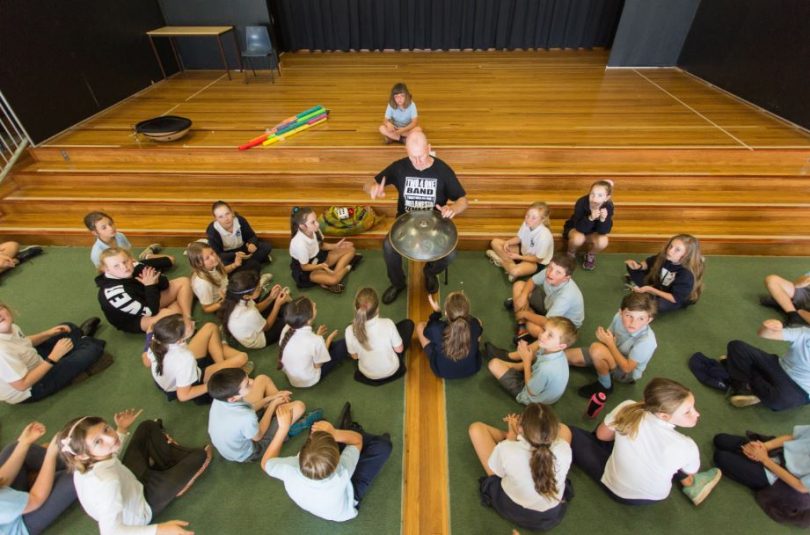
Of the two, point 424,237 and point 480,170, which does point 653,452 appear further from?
point 480,170

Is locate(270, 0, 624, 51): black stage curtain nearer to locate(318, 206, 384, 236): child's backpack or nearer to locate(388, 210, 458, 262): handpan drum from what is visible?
locate(318, 206, 384, 236): child's backpack

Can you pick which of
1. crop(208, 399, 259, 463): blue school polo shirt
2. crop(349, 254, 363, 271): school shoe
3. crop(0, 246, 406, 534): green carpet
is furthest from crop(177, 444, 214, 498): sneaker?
crop(349, 254, 363, 271): school shoe

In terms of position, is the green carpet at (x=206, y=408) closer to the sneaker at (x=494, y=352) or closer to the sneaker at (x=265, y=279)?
the sneaker at (x=265, y=279)

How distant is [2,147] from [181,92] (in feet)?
8.29

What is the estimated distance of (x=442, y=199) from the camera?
3502 millimetres

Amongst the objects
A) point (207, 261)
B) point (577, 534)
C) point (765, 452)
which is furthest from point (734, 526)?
point (207, 261)

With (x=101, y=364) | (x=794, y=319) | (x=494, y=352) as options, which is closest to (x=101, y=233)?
(x=101, y=364)

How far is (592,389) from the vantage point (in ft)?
9.08

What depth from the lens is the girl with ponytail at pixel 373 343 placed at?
260cm

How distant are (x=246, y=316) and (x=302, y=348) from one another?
0.62m

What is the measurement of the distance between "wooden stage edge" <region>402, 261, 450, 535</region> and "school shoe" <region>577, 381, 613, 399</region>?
1.01m

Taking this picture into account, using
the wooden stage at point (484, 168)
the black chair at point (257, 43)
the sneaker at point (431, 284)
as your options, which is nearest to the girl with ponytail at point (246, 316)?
the sneaker at point (431, 284)

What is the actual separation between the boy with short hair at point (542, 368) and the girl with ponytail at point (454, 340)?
229 millimetres

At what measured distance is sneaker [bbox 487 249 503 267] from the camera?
399 centimetres
